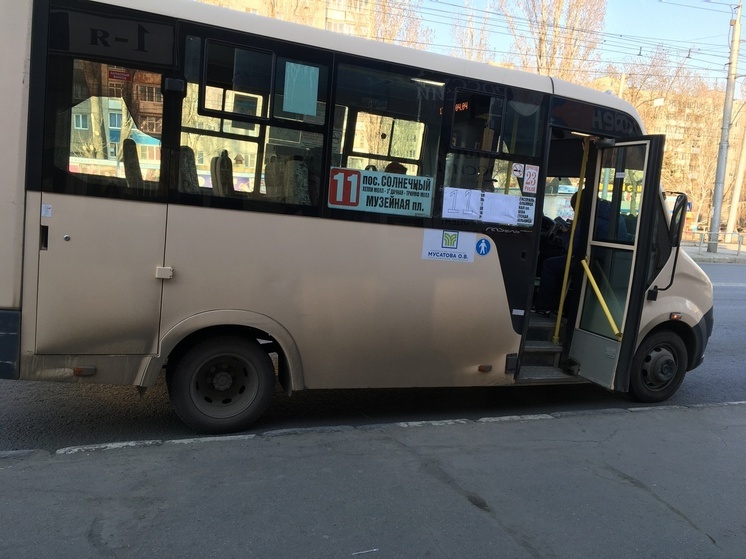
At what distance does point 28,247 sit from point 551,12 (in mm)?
28211

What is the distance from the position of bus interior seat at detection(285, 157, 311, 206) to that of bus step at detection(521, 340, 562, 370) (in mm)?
2553

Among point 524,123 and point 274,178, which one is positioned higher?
point 524,123

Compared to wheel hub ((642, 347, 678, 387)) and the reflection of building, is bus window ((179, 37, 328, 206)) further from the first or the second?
Result: wheel hub ((642, 347, 678, 387))

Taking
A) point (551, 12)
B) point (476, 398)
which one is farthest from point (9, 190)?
point (551, 12)

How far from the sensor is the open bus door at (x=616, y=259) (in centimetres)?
531

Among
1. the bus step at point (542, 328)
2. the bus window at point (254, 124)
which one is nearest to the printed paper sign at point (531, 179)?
the bus step at point (542, 328)

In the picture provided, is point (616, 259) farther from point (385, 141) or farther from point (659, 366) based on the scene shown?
point (385, 141)

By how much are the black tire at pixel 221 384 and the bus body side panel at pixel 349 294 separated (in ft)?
0.90

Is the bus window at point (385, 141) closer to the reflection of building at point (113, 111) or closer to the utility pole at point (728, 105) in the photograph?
the reflection of building at point (113, 111)

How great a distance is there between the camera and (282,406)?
539 centimetres

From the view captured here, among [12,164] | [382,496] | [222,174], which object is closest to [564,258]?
[382,496]

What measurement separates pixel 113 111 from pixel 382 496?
9.75ft

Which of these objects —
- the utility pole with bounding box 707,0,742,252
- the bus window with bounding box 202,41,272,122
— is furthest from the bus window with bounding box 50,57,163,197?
the utility pole with bounding box 707,0,742,252

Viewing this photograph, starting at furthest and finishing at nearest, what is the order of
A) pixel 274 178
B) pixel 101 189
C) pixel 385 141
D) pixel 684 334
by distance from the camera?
pixel 684 334 → pixel 385 141 → pixel 274 178 → pixel 101 189
